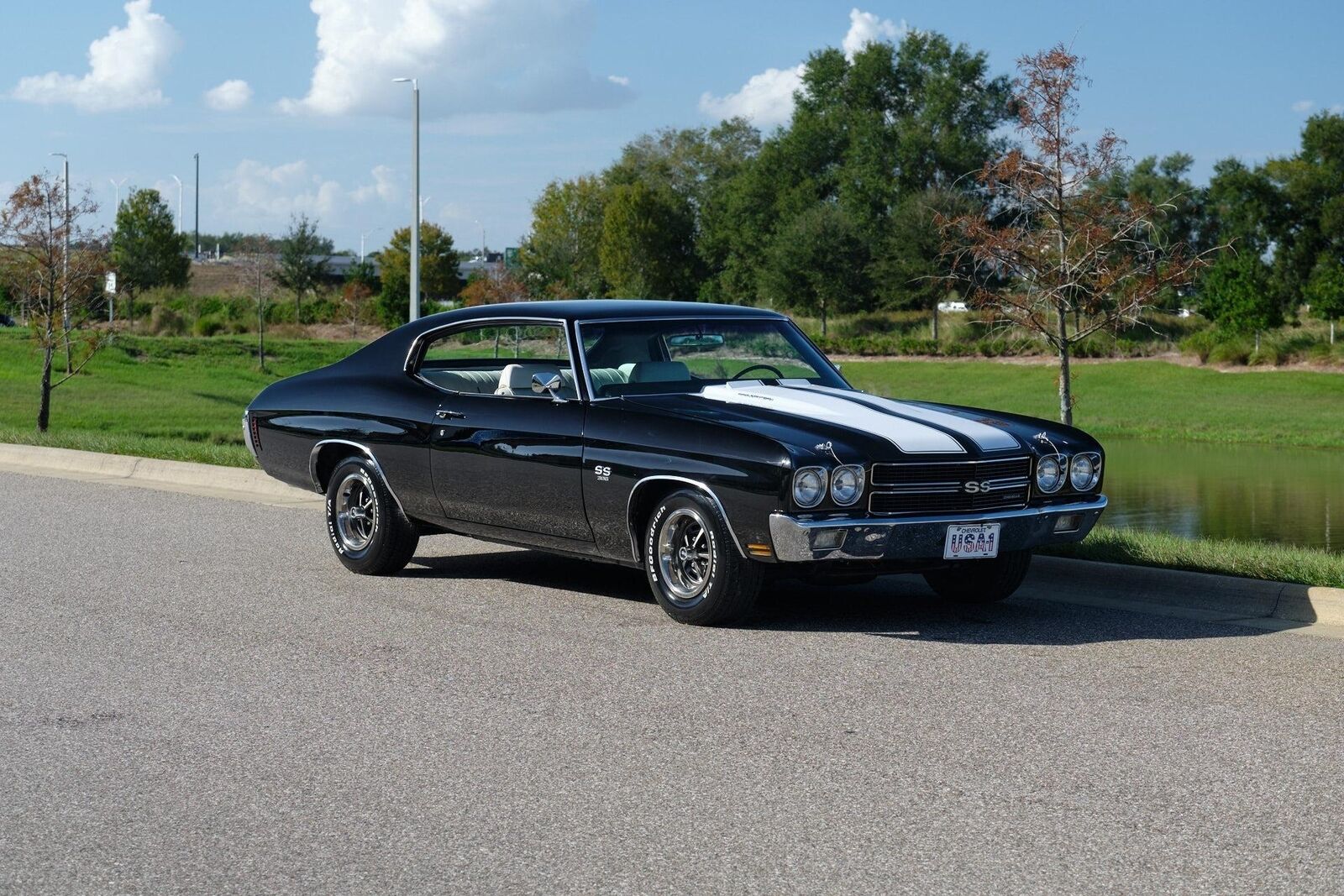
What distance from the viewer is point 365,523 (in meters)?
9.74

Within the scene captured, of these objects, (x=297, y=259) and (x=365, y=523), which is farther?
(x=297, y=259)

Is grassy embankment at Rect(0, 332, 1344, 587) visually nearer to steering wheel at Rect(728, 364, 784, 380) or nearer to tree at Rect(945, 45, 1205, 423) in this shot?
tree at Rect(945, 45, 1205, 423)

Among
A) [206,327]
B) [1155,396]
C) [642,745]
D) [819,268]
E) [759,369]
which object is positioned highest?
[819,268]

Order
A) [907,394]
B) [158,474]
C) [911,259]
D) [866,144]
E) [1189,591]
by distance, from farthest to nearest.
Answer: [866,144]
[911,259]
[907,394]
[158,474]
[1189,591]

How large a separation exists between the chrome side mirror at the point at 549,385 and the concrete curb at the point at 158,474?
5.06 meters

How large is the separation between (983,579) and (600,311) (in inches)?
95.6

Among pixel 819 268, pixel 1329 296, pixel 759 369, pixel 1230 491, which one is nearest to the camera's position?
pixel 759 369

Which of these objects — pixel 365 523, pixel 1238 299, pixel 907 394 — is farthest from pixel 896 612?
pixel 1238 299

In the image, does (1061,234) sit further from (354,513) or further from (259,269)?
(259,269)

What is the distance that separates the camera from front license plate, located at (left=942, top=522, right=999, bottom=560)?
764cm

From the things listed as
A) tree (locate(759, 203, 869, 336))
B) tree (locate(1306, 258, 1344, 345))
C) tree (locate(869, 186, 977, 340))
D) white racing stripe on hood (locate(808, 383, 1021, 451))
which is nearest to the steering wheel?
white racing stripe on hood (locate(808, 383, 1021, 451))

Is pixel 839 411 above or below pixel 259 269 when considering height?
below

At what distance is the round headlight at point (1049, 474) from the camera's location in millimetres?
8047

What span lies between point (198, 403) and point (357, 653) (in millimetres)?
33393
